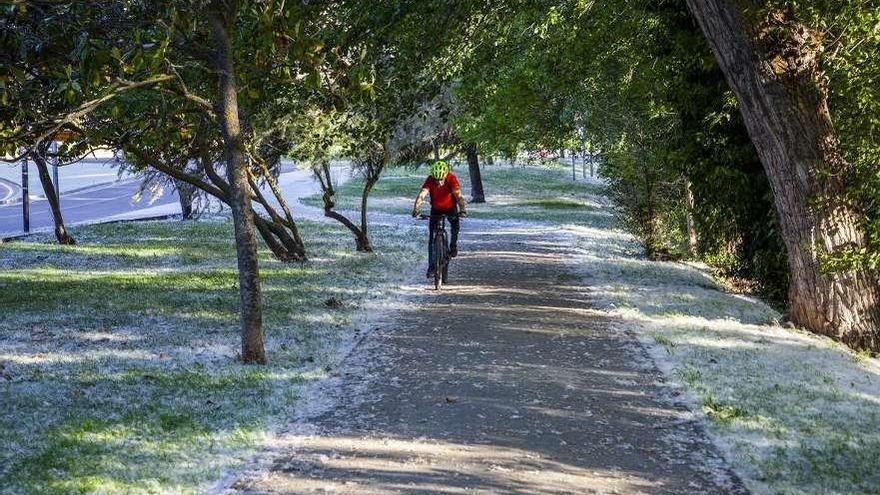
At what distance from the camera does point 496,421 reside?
730 cm

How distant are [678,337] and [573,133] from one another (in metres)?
14.6

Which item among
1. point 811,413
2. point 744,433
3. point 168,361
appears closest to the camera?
point 744,433

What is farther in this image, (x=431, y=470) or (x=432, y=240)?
(x=432, y=240)

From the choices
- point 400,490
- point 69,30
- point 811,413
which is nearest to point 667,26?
point 811,413

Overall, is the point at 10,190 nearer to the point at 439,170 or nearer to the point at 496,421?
the point at 439,170

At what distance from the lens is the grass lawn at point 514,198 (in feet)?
113

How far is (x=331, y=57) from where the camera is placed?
11.3 meters

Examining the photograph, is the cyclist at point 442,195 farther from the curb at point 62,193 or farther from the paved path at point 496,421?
the curb at point 62,193

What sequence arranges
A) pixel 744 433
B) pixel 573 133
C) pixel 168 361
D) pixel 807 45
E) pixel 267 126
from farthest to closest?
pixel 573 133, pixel 267 126, pixel 807 45, pixel 168 361, pixel 744 433

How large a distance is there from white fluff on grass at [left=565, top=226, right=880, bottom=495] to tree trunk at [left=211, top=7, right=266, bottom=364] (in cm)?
414

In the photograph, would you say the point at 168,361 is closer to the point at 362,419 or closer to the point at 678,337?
the point at 362,419

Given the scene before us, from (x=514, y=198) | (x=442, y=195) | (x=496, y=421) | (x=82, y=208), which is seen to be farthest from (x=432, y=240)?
(x=514, y=198)

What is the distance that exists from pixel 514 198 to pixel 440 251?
102 feet

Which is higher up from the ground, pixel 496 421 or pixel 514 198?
pixel 514 198
